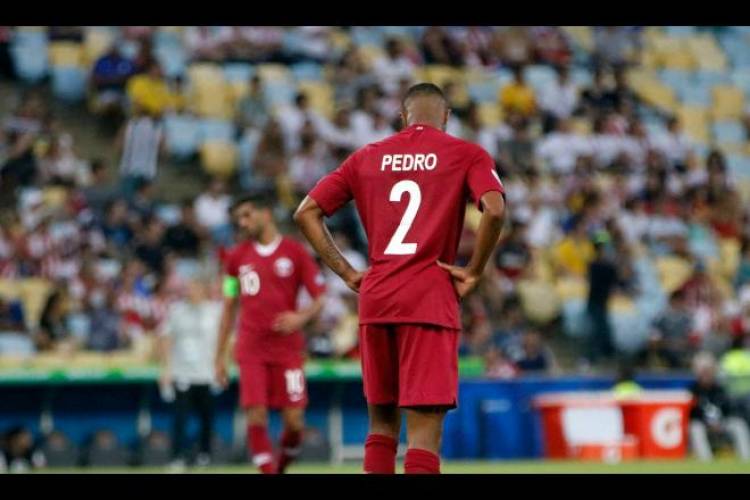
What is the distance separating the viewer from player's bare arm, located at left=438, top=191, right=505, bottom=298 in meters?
8.05

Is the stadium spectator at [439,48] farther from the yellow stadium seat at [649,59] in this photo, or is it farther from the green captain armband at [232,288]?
the green captain armband at [232,288]

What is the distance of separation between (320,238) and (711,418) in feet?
40.7

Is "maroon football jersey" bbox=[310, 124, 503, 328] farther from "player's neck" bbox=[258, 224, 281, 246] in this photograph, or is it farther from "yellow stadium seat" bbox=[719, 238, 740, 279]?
"yellow stadium seat" bbox=[719, 238, 740, 279]

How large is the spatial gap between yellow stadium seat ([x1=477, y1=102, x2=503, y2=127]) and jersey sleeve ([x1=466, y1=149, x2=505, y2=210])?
1780 centimetres

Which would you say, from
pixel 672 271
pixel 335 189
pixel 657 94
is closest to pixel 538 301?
pixel 672 271

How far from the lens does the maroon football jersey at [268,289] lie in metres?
13.4

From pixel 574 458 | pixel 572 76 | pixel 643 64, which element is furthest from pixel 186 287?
pixel 643 64

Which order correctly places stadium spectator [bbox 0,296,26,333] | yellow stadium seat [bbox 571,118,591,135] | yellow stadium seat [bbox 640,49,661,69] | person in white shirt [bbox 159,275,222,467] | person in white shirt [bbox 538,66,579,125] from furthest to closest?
yellow stadium seat [bbox 640,49,661,69]
person in white shirt [bbox 538,66,579,125]
yellow stadium seat [bbox 571,118,591,135]
stadium spectator [bbox 0,296,26,333]
person in white shirt [bbox 159,275,222,467]

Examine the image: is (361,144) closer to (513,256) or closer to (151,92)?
(513,256)

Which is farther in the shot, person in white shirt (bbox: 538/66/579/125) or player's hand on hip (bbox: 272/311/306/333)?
person in white shirt (bbox: 538/66/579/125)

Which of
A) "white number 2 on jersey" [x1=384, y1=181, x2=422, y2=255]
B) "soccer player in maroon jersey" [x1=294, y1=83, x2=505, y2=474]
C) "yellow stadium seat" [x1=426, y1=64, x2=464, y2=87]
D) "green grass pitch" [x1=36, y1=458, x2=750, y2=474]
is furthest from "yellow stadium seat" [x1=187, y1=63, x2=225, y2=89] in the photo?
"white number 2 on jersey" [x1=384, y1=181, x2=422, y2=255]

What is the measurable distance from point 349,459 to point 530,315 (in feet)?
14.9

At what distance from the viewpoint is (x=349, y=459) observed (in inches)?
767
